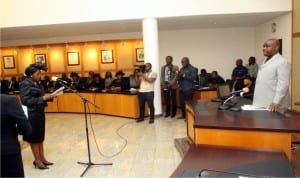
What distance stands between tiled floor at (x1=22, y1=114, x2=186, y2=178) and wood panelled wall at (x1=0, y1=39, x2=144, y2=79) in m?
3.63

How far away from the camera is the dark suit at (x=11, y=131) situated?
6.97 feet

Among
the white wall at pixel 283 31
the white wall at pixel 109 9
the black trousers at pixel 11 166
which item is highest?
the white wall at pixel 109 9

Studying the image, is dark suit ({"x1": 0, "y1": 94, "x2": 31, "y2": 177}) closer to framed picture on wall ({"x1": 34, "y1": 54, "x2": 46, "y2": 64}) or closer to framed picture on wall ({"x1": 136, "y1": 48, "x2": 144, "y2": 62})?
framed picture on wall ({"x1": 136, "y1": 48, "x2": 144, "y2": 62})

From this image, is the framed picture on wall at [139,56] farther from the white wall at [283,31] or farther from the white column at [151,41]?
the white wall at [283,31]

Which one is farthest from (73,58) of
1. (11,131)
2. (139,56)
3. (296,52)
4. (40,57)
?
(11,131)

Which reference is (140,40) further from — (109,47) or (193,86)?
(193,86)

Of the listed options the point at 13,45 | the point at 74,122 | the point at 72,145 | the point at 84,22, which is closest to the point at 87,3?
the point at 84,22

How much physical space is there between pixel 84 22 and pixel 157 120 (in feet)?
10.4

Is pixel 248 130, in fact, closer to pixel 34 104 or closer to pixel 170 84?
pixel 34 104

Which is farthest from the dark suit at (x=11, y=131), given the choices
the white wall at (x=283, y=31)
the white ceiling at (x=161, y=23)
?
the white wall at (x=283, y=31)

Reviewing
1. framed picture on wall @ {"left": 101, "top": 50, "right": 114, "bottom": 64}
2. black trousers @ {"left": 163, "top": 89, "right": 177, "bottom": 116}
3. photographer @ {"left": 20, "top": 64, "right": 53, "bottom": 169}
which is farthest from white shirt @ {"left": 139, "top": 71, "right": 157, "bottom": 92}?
framed picture on wall @ {"left": 101, "top": 50, "right": 114, "bottom": 64}

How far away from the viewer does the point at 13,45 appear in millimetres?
10969

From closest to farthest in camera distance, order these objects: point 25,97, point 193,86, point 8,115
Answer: point 8,115 < point 25,97 < point 193,86

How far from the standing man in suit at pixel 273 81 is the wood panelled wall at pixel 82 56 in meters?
7.52
